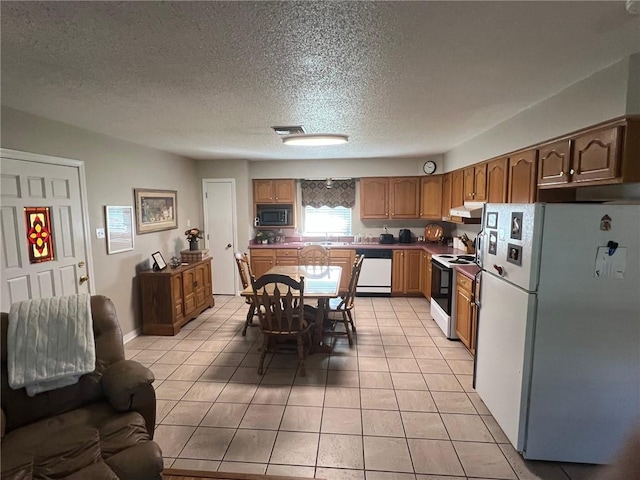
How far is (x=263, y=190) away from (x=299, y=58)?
14.2 feet

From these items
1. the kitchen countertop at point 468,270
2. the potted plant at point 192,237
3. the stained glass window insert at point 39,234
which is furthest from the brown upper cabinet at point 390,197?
the stained glass window insert at point 39,234

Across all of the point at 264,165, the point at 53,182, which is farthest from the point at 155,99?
the point at 264,165

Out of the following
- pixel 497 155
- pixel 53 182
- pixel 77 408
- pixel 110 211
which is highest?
pixel 497 155

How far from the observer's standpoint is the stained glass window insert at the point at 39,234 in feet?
8.84

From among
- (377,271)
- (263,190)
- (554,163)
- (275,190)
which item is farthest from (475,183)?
(263,190)

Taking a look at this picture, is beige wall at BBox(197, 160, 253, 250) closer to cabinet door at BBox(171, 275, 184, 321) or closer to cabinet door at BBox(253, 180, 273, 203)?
cabinet door at BBox(253, 180, 273, 203)

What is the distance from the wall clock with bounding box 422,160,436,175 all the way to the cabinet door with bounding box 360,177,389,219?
656mm

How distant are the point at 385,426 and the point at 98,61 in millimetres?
2869

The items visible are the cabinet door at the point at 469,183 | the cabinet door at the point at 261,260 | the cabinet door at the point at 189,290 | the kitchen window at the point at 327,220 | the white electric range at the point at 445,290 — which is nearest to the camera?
the white electric range at the point at 445,290

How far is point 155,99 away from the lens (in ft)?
7.71

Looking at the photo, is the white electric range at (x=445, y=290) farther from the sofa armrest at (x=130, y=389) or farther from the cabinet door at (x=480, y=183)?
the sofa armrest at (x=130, y=389)

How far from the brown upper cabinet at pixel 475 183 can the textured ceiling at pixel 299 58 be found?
815 mm

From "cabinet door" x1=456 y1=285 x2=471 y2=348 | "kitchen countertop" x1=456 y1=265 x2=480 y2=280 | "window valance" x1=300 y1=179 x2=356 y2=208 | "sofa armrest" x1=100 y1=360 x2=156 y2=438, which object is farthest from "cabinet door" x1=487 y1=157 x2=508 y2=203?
"sofa armrest" x1=100 y1=360 x2=156 y2=438

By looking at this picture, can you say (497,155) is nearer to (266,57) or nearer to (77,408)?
(266,57)
